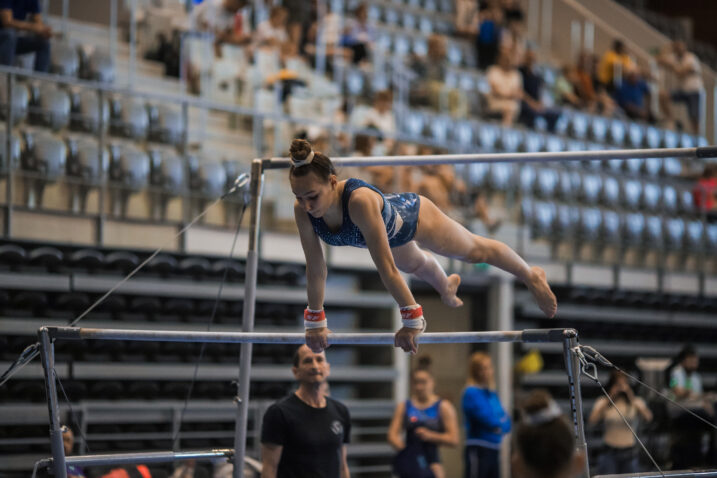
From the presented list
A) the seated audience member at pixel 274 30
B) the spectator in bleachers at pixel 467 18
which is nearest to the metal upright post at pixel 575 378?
the seated audience member at pixel 274 30

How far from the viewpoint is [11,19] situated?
713cm

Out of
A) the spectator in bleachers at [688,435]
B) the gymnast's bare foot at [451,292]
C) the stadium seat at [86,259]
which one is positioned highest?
the stadium seat at [86,259]

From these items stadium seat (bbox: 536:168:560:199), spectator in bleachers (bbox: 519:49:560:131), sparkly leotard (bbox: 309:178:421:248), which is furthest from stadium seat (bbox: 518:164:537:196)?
sparkly leotard (bbox: 309:178:421:248)

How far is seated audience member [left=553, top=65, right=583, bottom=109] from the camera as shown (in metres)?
11.9

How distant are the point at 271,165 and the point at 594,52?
10.9 metres

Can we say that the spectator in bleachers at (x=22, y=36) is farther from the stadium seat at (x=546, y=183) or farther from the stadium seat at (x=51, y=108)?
the stadium seat at (x=546, y=183)

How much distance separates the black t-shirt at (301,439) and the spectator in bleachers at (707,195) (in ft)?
24.5

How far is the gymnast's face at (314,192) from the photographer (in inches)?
143

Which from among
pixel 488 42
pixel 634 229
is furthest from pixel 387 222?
pixel 488 42

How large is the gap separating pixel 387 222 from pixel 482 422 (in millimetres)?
3123

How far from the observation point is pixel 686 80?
1295 centimetres

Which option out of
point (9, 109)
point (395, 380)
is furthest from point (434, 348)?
point (9, 109)

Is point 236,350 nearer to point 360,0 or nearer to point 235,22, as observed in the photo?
point 235,22

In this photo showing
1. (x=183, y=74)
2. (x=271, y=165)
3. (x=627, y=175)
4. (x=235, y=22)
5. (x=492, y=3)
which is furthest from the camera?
(x=492, y=3)
